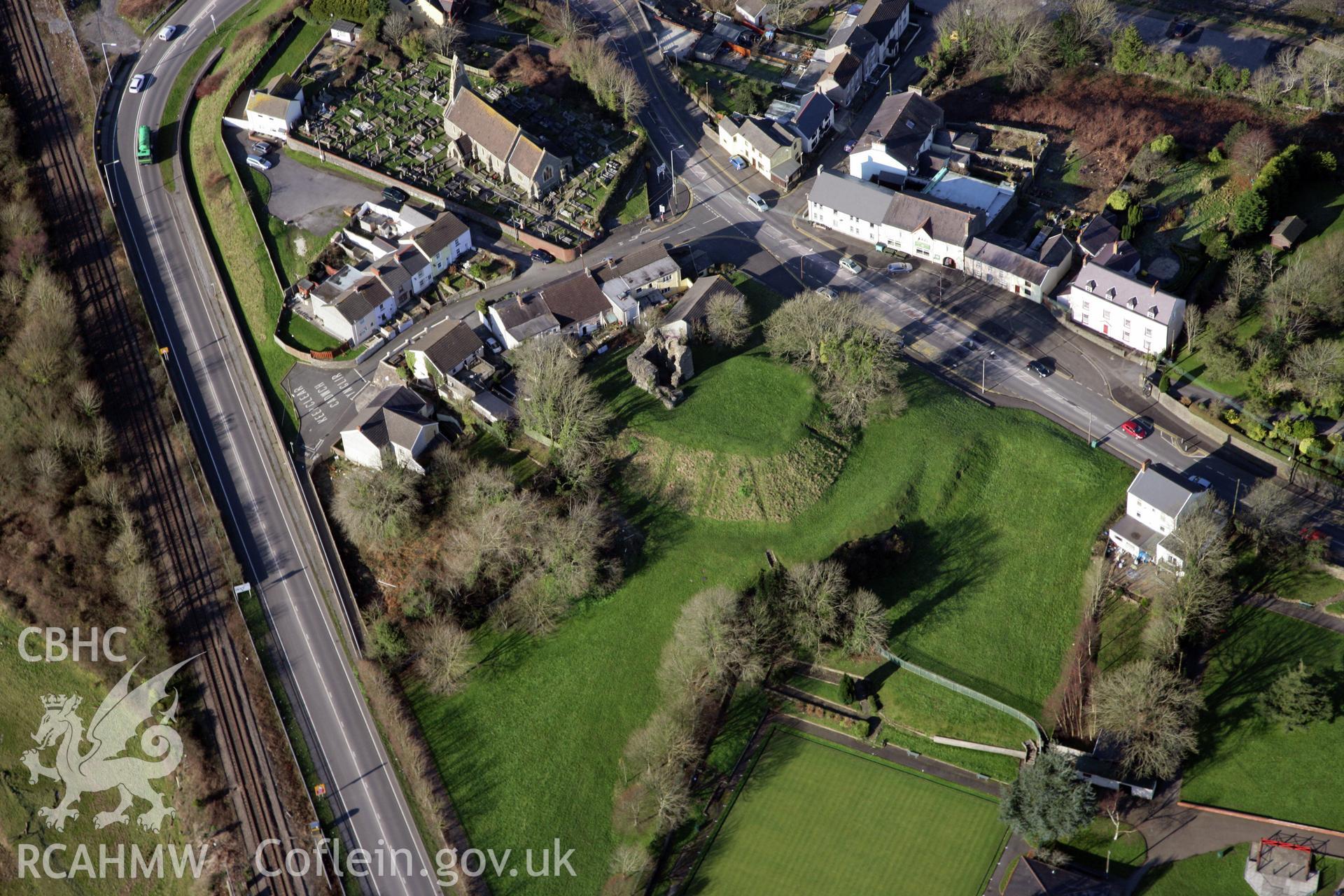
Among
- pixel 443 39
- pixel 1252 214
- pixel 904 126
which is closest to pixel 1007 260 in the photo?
pixel 904 126

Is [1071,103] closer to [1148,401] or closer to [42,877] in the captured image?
[1148,401]

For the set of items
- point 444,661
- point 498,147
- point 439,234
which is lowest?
point 444,661

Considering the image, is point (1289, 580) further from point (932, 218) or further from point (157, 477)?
point (157, 477)

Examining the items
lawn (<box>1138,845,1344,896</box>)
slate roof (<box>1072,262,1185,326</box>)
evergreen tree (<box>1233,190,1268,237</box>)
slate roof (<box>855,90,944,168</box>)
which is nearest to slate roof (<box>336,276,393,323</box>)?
slate roof (<box>855,90,944,168</box>)

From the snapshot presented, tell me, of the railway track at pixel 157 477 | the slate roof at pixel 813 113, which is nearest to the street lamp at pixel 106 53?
the railway track at pixel 157 477

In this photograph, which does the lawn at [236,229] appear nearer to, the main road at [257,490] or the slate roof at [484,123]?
the main road at [257,490]

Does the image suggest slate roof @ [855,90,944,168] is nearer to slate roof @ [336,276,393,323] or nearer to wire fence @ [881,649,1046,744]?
slate roof @ [336,276,393,323]

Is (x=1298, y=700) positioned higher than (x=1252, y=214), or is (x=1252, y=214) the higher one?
(x=1252, y=214)
